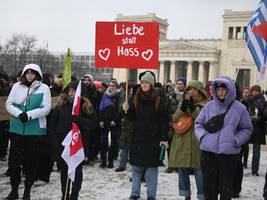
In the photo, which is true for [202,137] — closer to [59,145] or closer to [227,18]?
[59,145]

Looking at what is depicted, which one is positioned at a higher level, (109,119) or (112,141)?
(109,119)

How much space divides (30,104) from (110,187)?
6.92 feet

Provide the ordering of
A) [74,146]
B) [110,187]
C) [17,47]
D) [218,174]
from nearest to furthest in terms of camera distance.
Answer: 1. [218,174]
2. [74,146]
3. [110,187]
4. [17,47]

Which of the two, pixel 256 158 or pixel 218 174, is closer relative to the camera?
pixel 218 174

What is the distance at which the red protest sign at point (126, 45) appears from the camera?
6.80m

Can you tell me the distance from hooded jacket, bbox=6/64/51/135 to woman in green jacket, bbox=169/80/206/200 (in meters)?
1.80

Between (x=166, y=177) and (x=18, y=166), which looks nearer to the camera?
(x=18, y=166)

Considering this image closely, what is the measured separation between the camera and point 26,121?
6.03m

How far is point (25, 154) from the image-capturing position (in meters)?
6.29

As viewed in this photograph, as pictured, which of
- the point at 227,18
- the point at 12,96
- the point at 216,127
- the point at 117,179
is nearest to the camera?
the point at 216,127

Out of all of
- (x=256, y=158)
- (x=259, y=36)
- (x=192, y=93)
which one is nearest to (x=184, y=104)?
(x=192, y=93)

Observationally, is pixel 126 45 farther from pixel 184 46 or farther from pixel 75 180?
pixel 184 46

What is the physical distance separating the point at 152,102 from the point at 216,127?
135 centimetres

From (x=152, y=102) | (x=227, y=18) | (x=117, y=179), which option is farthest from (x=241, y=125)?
(x=227, y=18)
